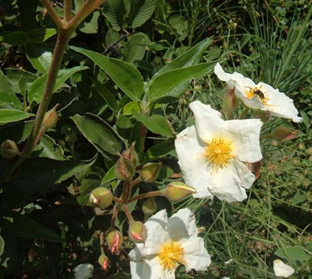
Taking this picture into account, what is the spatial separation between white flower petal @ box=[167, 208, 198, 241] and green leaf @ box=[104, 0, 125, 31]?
524 mm

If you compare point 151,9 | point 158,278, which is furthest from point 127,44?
point 158,278

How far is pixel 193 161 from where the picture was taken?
1.07 meters

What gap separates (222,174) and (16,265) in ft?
1.42

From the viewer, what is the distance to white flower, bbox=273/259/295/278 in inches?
61.1

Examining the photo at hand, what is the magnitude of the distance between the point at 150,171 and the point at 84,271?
1.52 ft

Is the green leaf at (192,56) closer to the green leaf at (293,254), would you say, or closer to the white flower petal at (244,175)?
the white flower petal at (244,175)

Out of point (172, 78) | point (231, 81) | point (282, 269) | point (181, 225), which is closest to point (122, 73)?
point (172, 78)

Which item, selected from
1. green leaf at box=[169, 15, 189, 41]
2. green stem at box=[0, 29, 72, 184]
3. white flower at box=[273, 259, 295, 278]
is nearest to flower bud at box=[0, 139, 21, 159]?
green stem at box=[0, 29, 72, 184]

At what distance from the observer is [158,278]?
1098 millimetres

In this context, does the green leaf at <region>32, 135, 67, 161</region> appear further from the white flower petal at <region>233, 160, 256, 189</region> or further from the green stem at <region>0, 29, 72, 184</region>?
the white flower petal at <region>233, 160, 256, 189</region>

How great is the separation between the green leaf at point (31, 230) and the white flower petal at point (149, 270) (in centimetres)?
14

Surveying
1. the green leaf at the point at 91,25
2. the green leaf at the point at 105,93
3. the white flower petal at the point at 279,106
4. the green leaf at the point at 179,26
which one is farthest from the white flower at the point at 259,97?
the green leaf at the point at 179,26

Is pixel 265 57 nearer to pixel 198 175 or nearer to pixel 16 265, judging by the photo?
pixel 198 175

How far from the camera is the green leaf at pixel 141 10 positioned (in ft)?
4.70
